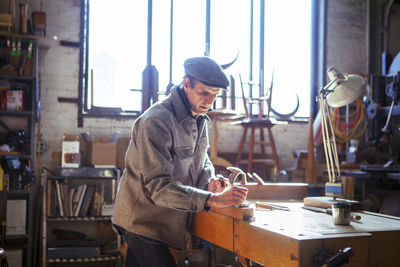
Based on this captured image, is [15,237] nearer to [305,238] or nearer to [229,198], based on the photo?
[229,198]

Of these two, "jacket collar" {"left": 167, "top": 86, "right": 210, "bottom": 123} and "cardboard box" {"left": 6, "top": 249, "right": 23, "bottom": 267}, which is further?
"cardboard box" {"left": 6, "top": 249, "right": 23, "bottom": 267}

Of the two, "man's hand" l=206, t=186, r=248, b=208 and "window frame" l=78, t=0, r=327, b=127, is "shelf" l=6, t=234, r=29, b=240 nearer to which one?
"window frame" l=78, t=0, r=327, b=127

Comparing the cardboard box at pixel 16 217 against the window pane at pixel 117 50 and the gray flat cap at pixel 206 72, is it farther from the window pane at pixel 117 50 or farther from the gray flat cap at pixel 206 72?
the gray flat cap at pixel 206 72

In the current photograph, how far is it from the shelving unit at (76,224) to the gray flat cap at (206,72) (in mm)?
2955

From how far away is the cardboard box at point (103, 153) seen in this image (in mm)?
4855

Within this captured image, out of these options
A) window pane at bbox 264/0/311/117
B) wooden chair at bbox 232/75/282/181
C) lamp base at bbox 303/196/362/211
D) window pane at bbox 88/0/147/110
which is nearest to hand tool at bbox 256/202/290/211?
lamp base at bbox 303/196/362/211

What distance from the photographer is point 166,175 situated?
1.84 meters

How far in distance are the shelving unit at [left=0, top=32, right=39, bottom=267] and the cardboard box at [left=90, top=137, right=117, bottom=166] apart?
0.62 m

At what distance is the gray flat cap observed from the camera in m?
1.98

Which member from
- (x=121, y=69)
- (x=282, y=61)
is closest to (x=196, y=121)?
(x=121, y=69)

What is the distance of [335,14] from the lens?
6.54 metres

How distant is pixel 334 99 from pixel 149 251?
1.89 metres

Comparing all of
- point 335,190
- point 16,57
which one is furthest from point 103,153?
point 335,190

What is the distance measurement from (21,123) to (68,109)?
0.57 metres
